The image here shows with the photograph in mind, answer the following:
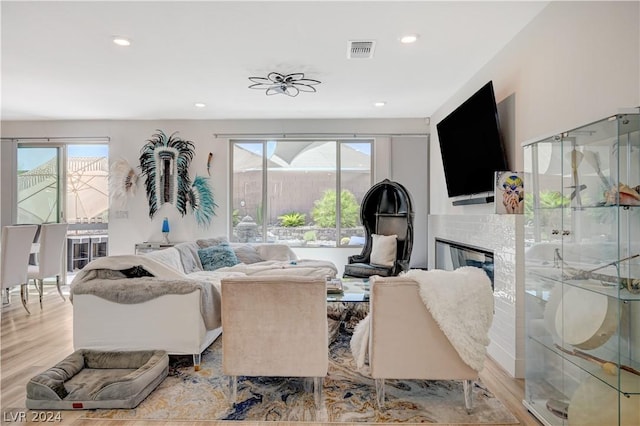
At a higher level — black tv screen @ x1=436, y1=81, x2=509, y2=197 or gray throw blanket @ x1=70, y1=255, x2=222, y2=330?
black tv screen @ x1=436, y1=81, x2=509, y2=197

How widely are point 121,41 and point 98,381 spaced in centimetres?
260

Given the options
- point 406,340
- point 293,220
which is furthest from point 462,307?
point 293,220

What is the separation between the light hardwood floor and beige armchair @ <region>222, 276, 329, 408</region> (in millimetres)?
307

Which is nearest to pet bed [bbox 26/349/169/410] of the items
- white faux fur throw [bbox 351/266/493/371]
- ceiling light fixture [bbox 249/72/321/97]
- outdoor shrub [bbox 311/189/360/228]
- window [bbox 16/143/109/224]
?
white faux fur throw [bbox 351/266/493/371]

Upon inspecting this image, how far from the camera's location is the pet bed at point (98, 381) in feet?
7.73

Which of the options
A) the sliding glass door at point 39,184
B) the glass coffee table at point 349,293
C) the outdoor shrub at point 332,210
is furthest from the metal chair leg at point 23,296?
the outdoor shrub at point 332,210

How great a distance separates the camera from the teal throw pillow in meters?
4.63

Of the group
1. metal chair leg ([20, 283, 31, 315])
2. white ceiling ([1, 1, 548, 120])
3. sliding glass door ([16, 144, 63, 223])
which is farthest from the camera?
sliding glass door ([16, 144, 63, 223])

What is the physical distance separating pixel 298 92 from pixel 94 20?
2286 millimetres

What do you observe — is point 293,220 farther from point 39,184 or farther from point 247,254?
point 39,184

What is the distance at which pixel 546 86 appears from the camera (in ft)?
9.07

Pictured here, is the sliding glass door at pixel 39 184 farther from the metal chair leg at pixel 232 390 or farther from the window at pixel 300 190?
the metal chair leg at pixel 232 390

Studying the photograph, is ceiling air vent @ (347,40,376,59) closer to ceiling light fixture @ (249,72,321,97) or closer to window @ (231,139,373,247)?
ceiling light fixture @ (249,72,321,97)

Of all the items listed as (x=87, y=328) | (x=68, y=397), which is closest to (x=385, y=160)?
(x=87, y=328)
